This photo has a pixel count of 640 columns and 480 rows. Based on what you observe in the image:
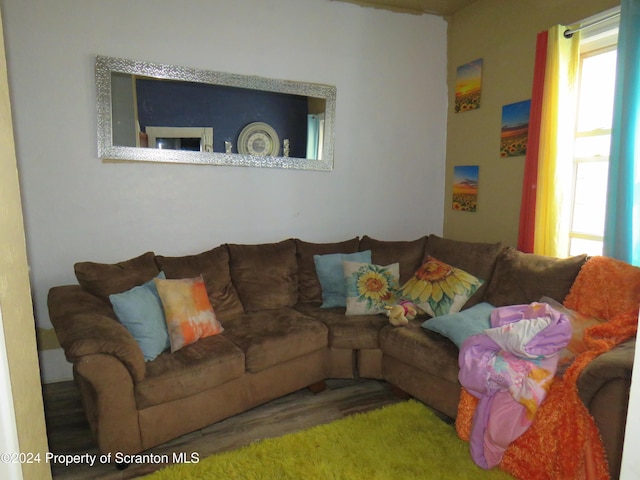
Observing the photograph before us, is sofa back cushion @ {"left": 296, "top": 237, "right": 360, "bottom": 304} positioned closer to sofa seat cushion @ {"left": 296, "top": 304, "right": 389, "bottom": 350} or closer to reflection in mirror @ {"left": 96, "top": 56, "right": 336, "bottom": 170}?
sofa seat cushion @ {"left": 296, "top": 304, "right": 389, "bottom": 350}

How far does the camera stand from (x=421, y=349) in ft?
7.83

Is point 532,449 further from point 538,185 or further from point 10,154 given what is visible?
point 10,154

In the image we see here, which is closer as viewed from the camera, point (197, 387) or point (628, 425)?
point (628, 425)

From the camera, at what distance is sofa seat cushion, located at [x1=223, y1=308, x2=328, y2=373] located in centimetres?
238

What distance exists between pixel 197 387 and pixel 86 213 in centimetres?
150

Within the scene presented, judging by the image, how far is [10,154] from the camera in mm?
794

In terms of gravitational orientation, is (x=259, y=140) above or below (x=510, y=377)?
above

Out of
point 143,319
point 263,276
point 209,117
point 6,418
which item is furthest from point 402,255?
point 6,418

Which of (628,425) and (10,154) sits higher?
(10,154)

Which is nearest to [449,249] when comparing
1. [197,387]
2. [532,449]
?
[532,449]

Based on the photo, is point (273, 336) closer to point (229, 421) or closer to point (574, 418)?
point (229, 421)

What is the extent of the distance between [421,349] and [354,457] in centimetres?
71

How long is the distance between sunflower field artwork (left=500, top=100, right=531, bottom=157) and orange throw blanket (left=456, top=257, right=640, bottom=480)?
128 cm

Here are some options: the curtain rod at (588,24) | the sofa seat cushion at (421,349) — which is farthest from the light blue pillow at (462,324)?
the curtain rod at (588,24)
